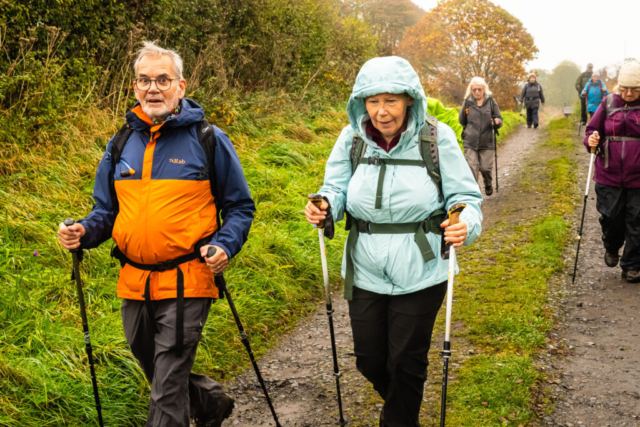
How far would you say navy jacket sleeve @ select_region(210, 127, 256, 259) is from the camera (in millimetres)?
3096

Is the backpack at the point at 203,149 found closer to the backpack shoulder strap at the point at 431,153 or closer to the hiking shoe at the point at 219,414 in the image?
the backpack shoulder strap at the point at 431,153

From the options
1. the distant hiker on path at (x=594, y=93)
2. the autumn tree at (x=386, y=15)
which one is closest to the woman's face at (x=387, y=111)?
the distant hiker on path at (x=594, y=93)

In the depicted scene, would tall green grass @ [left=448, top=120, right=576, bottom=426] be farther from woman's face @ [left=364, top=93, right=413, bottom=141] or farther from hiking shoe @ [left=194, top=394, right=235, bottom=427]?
woman's face @ [left=364, top=93, right=413, bottom=141]

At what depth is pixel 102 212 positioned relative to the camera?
3184 millimetres

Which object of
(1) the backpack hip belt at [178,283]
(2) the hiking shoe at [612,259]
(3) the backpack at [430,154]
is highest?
(3) the backpack at [430,154]

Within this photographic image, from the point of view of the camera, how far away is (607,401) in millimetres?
4152

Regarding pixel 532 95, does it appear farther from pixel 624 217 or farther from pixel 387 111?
pixel 387 111

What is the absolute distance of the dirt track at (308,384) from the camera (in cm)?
415

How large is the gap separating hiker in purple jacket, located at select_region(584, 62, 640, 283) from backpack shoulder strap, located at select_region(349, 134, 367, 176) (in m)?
4.22

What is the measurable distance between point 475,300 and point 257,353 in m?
2.51

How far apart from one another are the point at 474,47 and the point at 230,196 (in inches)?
1110

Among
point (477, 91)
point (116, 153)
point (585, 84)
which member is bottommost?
point (116, 153)

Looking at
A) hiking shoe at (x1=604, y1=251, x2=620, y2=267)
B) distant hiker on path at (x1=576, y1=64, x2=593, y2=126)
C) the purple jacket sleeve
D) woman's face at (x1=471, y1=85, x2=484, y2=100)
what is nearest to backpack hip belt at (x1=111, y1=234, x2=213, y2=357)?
the purple jacket sleeve

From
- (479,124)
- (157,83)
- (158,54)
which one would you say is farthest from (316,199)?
(479,124)
